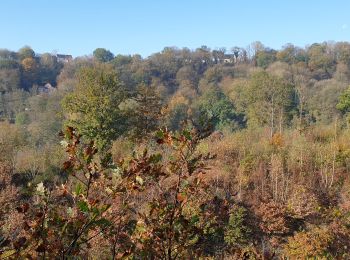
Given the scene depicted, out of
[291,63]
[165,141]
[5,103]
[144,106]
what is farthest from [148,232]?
[291,63]

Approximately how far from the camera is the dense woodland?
194cm

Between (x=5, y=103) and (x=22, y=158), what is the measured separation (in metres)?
25.3

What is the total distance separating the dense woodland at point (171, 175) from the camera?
6.37 feet

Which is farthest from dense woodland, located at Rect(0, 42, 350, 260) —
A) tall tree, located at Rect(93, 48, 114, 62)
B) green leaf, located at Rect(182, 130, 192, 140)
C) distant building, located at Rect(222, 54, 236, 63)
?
tall tree, located at Rect(93, 48, 114, 62)

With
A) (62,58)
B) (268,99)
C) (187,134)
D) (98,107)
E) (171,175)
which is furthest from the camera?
(62,58)

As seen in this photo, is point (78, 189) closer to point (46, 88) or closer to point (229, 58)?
point (46, 88)

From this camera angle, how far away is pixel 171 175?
231cm

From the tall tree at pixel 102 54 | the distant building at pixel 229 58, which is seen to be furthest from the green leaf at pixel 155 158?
the tall tree at pixel 102 54

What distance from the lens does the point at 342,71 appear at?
166 feet

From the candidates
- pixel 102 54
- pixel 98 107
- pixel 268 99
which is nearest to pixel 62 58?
pixel 102 54

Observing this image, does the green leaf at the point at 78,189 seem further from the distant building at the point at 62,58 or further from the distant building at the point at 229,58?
the distant building at the point at 62,58

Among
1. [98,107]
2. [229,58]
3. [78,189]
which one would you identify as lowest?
[98,107]

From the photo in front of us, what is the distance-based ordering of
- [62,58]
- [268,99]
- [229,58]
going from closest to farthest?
[268,99] < [229,58] < [62,58]

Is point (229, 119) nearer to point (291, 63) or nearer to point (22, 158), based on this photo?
point (22, 158)
